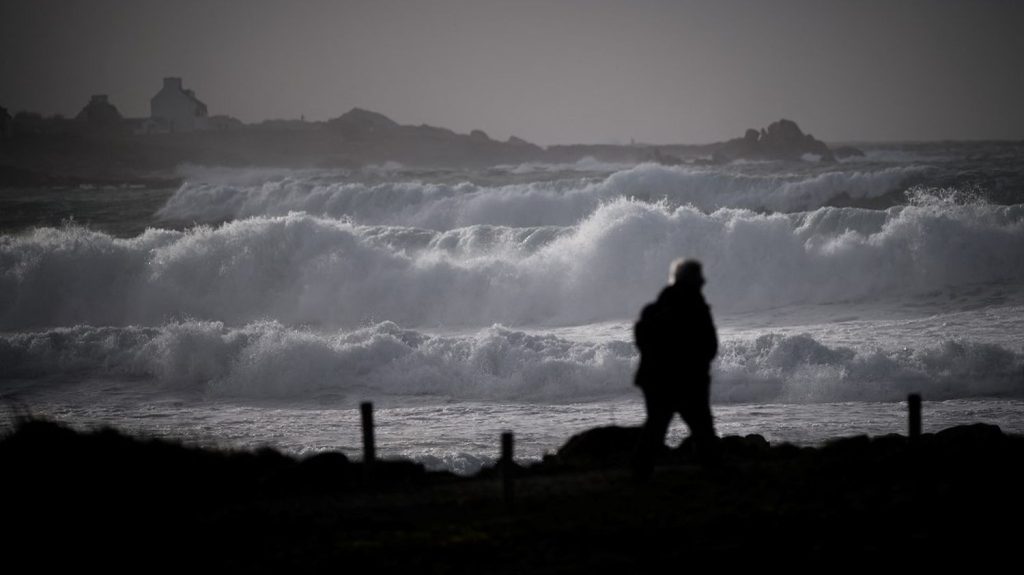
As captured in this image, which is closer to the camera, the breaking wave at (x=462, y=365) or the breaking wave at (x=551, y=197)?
the breaking wave at (x=462, y=365)

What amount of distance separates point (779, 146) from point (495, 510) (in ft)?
215

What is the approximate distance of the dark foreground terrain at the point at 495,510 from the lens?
231 inches

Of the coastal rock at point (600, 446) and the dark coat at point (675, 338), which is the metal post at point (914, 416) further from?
the coastal rock at point (600, 446)

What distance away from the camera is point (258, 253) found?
100 ft

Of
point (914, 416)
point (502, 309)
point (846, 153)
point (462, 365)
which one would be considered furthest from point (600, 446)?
point (846, 153)

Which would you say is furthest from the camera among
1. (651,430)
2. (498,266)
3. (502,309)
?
(498,266)

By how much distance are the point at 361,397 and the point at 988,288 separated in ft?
46.6

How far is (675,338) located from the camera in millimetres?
6945

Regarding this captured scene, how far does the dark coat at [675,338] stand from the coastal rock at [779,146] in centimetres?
6142

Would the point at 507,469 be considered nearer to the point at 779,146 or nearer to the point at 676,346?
the point at 676,346

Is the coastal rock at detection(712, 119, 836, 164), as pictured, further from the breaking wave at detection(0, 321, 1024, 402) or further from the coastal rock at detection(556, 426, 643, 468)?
the coastal rock at detection(556, 426, 643, 468)

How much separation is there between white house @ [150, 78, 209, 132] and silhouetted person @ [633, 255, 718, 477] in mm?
83563

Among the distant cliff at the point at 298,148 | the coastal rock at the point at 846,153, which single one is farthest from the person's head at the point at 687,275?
the coastal rock at the point at 846,153

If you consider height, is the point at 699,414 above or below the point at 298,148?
below
